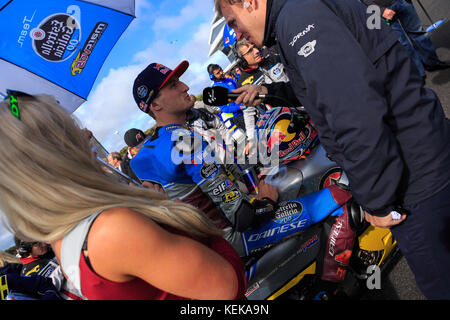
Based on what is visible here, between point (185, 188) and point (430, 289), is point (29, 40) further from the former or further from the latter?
point (430, 289)

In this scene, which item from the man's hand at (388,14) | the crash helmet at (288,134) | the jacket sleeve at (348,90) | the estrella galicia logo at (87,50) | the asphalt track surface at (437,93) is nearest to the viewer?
the jacket sleeve at (348,90)

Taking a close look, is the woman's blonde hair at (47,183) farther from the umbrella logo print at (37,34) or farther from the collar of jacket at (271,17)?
the umbrella logo print at (37,34)

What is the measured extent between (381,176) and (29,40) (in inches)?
130

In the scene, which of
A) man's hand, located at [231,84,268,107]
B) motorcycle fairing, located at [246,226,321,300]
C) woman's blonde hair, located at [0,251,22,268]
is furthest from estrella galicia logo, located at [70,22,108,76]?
motorcycle fairing, located at [246,226,321,300]


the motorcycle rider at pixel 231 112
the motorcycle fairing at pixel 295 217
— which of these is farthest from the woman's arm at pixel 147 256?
the motorcycle rider at pixel 231 112

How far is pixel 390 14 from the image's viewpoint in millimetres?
4344

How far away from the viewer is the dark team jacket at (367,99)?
3.45 feet

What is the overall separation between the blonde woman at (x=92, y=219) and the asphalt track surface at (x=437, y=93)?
1.76 m

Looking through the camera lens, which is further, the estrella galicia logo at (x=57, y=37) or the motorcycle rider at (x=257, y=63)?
the motorcycle rider at (x=257, y=63)

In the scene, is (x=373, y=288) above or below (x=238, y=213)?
below

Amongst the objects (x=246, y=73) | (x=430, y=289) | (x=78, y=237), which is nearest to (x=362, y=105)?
(x=430, y=289)
